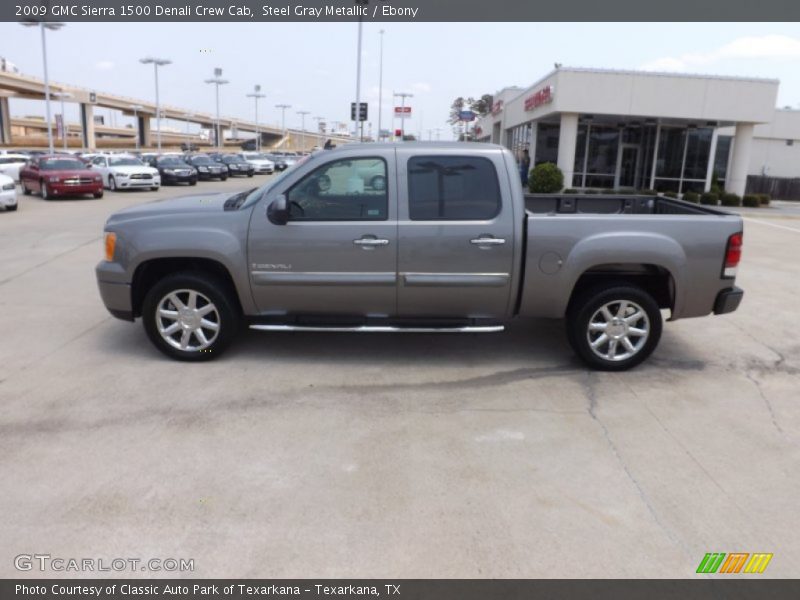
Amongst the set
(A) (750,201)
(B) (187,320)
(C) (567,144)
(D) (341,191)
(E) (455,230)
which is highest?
(C) (567,144)

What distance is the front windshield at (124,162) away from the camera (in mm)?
29016

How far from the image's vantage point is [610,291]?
19.2ft

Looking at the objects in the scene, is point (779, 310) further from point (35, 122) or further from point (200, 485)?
point (35, 122)

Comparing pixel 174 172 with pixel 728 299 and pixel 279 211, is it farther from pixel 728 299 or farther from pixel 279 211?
pixel 728 299

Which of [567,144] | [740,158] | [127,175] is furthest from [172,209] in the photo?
[740,158]

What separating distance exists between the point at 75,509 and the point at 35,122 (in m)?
160

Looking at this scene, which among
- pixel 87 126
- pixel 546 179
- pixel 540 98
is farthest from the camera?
pixel 87 126

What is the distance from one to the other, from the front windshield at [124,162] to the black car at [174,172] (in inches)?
109

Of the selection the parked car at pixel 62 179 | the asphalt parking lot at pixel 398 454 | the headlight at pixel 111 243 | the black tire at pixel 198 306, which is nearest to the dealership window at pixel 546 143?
the parked car at pixel 62 179

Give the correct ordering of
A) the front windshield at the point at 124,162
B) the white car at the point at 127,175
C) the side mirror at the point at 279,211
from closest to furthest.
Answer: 1. the side mirror at the point at 279,211
2. the white car at the point at 127,175
3. the front windshield at the point at 124,162

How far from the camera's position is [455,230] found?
18.8 feet

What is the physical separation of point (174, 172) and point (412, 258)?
2987cm

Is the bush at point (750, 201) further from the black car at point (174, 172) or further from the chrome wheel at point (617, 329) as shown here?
the black car at point (174, 172)

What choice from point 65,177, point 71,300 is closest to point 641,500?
point 71,300
